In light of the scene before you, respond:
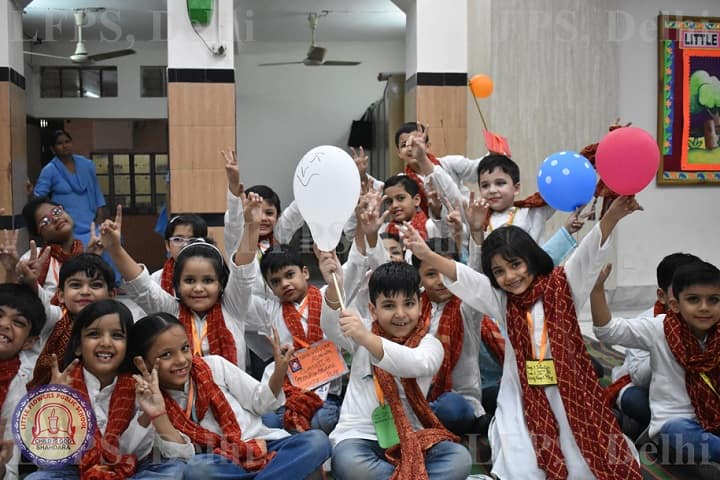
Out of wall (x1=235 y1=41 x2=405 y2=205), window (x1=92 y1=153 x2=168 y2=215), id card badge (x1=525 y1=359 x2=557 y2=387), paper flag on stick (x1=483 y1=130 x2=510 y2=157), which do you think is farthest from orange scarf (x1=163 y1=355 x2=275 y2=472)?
wall (x1=235 y1=41 x2=405 y2=205)

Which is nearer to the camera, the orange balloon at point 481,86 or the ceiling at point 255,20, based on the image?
the orange balloon at point 481,86

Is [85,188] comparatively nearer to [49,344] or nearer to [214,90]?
[214,90]

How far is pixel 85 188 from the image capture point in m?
5.59

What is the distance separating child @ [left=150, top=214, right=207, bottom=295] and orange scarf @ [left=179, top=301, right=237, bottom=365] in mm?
391

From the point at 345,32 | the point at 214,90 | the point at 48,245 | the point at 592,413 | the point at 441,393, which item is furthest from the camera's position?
the point at 345,32

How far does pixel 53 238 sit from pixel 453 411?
1.76 m

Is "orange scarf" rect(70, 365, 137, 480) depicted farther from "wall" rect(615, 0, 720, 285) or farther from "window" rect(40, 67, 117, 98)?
"window" rect(40, 67, 117, 98)

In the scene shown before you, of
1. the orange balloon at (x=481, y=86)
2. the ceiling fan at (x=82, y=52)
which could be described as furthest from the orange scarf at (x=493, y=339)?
the ceiling fan at (x=82, y=52)

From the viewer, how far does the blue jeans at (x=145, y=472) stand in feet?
6.73

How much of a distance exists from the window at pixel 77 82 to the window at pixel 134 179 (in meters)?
0.81

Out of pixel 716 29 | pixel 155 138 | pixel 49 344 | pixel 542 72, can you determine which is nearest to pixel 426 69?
pixel 542 72

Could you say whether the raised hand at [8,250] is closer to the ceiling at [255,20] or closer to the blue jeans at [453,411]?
the blue jeans at [453,411]

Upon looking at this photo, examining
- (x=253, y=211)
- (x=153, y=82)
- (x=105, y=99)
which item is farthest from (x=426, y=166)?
(x=105, y=99)

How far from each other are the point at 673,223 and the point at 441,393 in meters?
3.69
